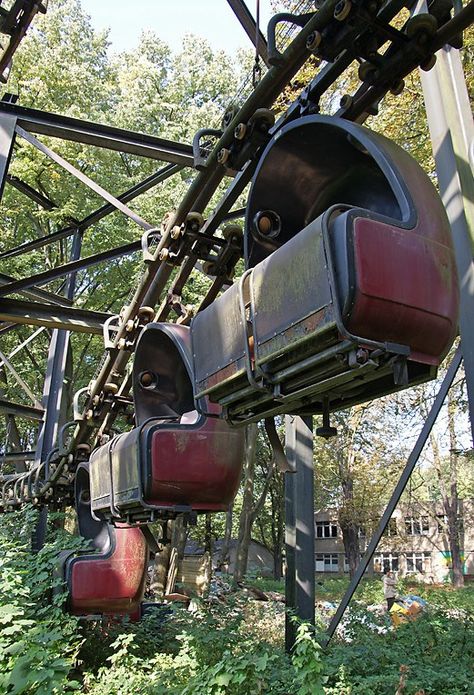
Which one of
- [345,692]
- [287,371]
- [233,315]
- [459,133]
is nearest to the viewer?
[287,371]

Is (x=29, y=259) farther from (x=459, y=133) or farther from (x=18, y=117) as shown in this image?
(x=459, y=133)

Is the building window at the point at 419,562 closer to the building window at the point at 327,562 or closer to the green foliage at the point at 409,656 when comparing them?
the building window at the point at 327,562

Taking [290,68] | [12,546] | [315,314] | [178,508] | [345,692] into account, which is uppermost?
[290,68]

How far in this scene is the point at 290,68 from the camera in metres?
2.87

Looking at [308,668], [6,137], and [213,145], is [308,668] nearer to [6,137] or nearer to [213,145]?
[213,145]

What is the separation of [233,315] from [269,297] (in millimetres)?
307

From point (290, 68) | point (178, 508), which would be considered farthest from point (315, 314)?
point (178, 508)

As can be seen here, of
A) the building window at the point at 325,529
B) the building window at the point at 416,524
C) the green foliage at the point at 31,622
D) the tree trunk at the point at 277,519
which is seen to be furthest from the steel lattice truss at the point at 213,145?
the building window at the point at 325,529

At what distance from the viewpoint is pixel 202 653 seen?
232 inches

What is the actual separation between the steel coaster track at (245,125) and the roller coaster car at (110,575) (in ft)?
4.10

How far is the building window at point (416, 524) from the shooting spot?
2722cm

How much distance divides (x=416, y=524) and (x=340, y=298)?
35.7 meters

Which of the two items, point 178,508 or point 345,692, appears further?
point 345,692

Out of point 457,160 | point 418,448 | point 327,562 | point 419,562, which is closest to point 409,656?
point 418,448
